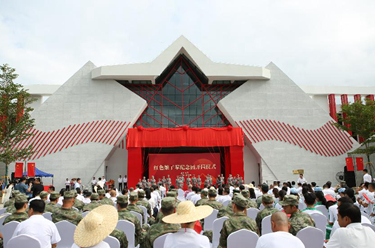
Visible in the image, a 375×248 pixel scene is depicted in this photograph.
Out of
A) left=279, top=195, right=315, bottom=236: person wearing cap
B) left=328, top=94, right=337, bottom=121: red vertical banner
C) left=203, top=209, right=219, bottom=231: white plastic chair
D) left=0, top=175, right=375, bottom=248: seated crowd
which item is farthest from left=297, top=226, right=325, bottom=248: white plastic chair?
left=328, top=94, right=337, bottom=121: red vertical banner

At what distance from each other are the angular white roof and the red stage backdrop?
5.53 meters

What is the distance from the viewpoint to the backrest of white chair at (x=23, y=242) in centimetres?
307

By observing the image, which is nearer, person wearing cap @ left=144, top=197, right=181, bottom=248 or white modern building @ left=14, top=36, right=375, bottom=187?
person wearing cap @ left=144, top=197, right=181, bottom=248

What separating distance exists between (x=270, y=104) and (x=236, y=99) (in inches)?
95.3

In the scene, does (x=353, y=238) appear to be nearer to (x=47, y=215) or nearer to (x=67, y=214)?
(x=67, y=214)

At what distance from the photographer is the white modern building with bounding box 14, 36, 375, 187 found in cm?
1969

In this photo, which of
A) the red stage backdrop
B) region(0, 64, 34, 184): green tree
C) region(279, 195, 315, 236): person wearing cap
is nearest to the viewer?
region(279, 195, 315, 236): person wearing cap

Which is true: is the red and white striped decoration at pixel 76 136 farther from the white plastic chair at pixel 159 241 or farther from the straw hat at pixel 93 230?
the straw hat at pixel 93 230

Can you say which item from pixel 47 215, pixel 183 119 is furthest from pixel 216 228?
pixel 183 119

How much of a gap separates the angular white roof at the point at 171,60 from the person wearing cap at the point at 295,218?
57.0 feet

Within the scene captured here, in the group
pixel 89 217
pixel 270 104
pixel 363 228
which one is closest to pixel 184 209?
pixel 89 217

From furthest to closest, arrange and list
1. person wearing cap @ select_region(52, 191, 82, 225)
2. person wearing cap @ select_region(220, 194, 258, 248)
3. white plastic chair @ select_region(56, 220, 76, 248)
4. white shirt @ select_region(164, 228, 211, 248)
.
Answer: person wearing cap @ select_region(52, 191, 82, 225) → white plastic chair @ select_region(56, 220, 76, 248) → person wearing cap @ select_region(220, 194, 258, 248) → white shirt @ select_region(164, 228, 211, 248)

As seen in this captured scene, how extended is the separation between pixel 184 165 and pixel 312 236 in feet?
59.2

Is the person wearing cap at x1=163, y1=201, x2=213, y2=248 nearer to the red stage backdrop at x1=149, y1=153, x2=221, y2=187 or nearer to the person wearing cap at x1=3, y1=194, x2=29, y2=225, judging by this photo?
the person wearing cap at x1=3, y1=194, x2=29, y2=225
